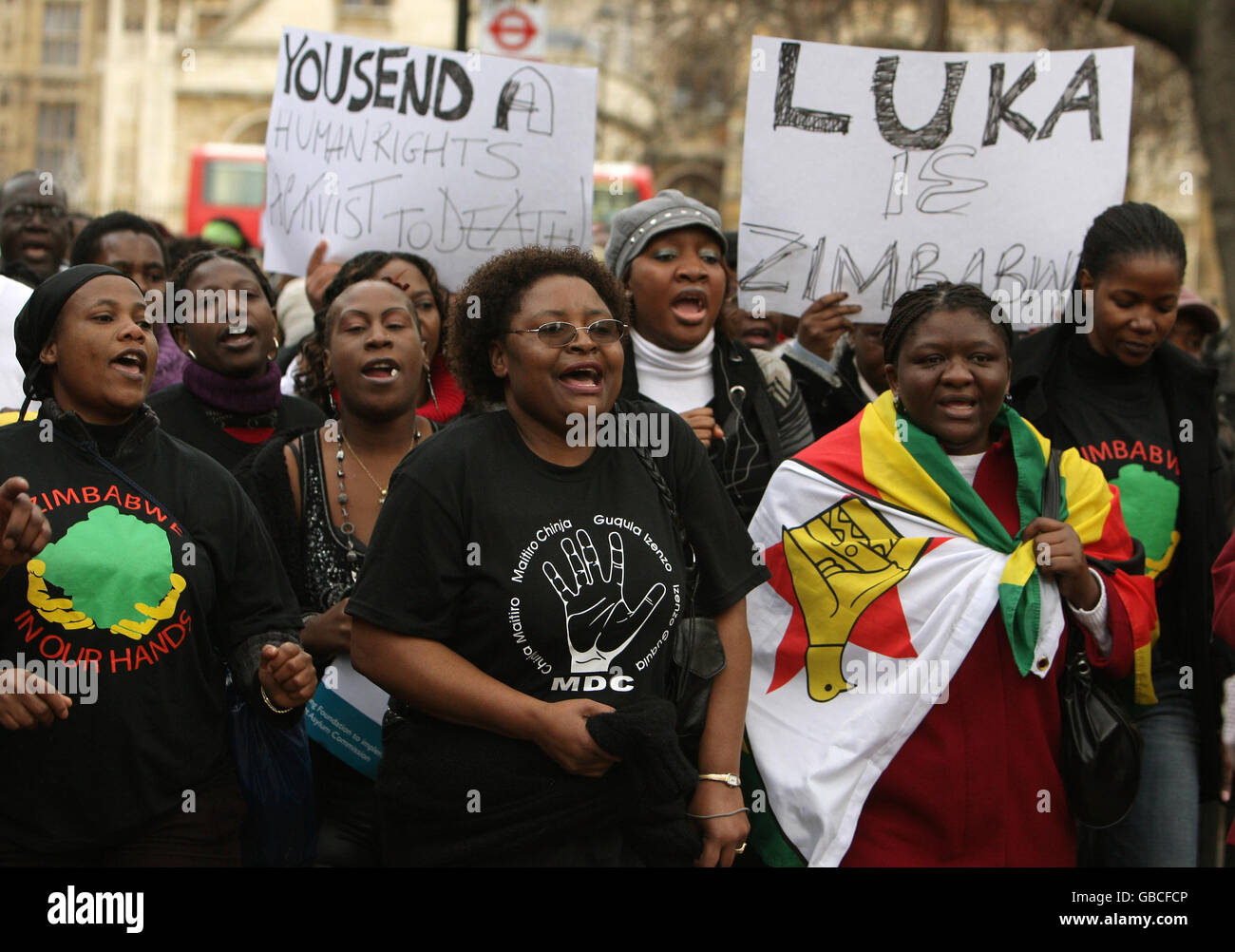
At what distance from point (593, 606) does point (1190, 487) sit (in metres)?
2.02

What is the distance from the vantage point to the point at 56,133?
53531 millimetres

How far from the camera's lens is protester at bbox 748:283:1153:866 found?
3.50m

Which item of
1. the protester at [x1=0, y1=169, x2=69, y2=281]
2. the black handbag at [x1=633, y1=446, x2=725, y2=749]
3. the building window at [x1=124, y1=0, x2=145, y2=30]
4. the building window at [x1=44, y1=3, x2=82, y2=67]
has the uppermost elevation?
the building window at [x1=44, y1=3, x2=82, y2=67]

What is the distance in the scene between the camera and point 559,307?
3.21 metres

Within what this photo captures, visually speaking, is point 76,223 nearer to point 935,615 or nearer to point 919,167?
point 919,167

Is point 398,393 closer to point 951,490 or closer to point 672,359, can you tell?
point 672,359

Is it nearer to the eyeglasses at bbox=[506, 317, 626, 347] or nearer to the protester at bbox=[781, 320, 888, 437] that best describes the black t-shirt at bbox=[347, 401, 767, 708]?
the eyeglasses at bbox=[506, 317, 626, 347]

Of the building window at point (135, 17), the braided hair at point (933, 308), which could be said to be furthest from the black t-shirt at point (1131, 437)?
the building window at point (135, 17)

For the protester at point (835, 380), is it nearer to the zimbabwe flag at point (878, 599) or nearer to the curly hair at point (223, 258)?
the zimbabwe flag at point (878, 599)

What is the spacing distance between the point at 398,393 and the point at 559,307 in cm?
94

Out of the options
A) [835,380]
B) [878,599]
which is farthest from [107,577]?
[835,380]

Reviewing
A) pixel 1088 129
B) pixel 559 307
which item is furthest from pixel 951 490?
pixel 1088 129

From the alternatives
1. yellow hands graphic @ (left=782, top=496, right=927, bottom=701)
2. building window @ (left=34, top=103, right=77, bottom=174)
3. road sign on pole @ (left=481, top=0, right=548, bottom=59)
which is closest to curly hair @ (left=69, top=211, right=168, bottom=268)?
yellow hands graphic @ (left=782, top=496, right=927, bottom=701)

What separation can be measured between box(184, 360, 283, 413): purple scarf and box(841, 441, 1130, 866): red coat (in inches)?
83.8
